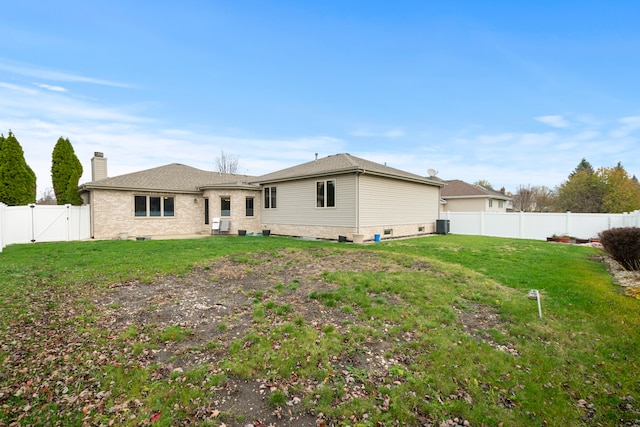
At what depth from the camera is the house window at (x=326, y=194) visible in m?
15.0

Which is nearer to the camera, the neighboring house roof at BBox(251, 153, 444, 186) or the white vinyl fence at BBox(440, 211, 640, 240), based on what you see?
the neighboring house roof at BBox(251, 153, 444, 186)

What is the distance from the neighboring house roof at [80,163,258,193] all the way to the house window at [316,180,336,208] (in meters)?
5.46

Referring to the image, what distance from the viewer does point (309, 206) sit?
52.6ft

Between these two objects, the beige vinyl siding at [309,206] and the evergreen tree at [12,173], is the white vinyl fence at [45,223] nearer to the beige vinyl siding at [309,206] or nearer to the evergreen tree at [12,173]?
the evergreen tree at [12,173]

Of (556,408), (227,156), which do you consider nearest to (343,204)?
(556,408)

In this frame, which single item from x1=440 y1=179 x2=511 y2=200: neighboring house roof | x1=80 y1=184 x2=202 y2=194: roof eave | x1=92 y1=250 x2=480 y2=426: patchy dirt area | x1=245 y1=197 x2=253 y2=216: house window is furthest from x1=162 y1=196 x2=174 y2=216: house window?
x1=440 y1=179 x2=511 y2=200: neighboring house roof

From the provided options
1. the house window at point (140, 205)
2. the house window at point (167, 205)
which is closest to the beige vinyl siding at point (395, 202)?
the house window at point (167, 205)

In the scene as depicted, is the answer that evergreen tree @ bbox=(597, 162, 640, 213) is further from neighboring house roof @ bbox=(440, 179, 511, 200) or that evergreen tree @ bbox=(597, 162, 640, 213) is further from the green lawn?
the green lawn

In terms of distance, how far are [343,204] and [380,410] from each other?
465 inches

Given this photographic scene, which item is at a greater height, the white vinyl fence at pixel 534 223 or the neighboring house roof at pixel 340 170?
the neighboring house roof at pixel 340 170

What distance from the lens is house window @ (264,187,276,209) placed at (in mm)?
18425

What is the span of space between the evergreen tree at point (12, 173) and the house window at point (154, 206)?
4819mm

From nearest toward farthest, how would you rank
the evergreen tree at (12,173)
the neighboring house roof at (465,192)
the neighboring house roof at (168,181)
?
the evergreen tree at (12,173) < the neighboring house roof at (168,181) < the neighboring house roof at (465,192)

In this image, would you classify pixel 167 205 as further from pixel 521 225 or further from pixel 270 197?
pixel 521 225
